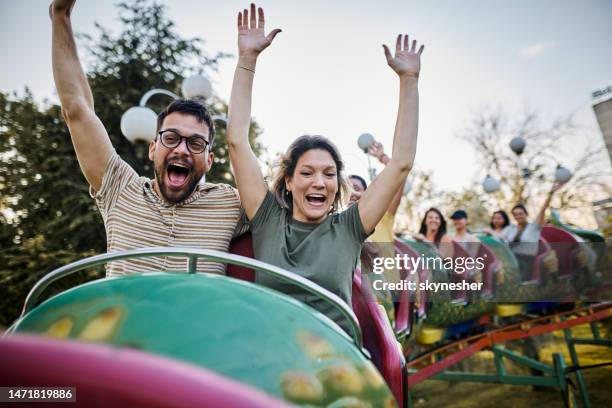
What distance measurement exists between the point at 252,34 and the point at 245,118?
1.23 feet

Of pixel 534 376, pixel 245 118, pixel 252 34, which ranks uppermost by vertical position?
pixel 252 34

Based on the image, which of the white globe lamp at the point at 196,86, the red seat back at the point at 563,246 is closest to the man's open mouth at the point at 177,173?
the white globe lamp at the point at 196,86

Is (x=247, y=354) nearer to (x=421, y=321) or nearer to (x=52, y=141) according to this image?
(x=421, y=321)

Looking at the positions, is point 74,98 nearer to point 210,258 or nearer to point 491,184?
point 210,258

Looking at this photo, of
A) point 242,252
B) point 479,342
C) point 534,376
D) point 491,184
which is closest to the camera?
point 242,252

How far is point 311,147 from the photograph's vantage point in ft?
5.26

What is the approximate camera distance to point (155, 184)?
161cm

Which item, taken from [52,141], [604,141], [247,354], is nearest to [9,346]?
[247,354]

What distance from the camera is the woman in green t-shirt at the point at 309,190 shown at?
1.36m

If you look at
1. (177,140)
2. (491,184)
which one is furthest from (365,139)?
(177,140)

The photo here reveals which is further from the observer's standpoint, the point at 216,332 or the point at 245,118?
the point at 245,118

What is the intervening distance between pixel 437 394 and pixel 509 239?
2.28 m

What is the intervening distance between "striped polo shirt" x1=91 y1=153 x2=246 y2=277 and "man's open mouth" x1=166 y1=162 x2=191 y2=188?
2.8 inches

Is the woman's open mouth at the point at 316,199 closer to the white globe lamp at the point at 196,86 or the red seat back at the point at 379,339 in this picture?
the red seat back at the point at 379,339
